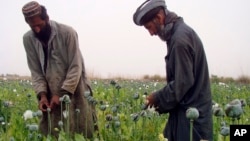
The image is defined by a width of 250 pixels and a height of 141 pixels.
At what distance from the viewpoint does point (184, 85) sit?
414 cm

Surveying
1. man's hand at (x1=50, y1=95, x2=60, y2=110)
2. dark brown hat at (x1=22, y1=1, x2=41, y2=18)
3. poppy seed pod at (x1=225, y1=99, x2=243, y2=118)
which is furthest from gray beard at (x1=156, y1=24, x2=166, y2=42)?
man's hand at (x1=50, y1=95, x2=60, y2=110)

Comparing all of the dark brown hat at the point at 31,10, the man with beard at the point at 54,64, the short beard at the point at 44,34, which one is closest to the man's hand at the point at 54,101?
the man with beard at the point at 54,64

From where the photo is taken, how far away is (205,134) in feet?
14.7

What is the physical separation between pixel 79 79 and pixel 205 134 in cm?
203

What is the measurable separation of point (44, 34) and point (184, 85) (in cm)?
208

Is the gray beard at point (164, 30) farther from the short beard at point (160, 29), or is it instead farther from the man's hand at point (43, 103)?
the man's hand at point (43, 103)

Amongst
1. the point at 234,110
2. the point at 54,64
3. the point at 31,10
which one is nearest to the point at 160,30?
the point at 234,110

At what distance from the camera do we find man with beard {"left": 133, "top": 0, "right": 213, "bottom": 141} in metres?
4.12

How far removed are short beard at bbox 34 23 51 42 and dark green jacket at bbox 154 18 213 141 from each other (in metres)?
1.76

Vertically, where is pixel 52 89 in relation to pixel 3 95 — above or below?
above

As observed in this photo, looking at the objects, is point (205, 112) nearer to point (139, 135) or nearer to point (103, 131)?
point (139, 135)

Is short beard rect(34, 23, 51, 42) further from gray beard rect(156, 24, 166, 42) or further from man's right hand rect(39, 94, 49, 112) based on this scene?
gray beard rect(156, 24, 166, 42)

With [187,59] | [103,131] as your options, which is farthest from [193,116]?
[103,131]

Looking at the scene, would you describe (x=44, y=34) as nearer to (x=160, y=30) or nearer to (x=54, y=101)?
(x=54, y=101)
